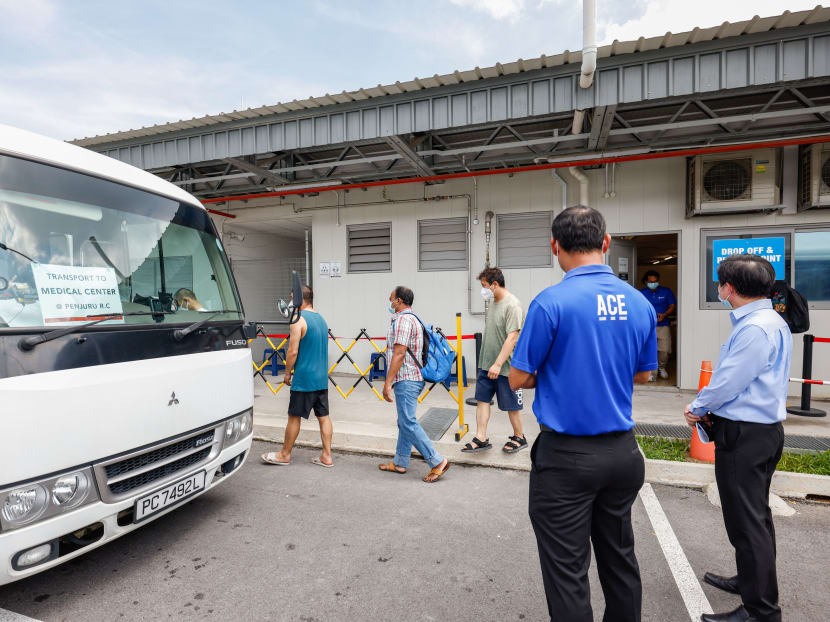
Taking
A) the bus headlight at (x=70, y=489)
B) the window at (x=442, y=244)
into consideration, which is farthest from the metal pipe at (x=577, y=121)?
the bus headlight at (x=70, y=489)

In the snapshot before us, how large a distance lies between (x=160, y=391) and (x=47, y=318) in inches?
26.9

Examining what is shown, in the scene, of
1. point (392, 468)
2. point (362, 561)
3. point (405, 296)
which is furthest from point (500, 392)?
point (362, 561)

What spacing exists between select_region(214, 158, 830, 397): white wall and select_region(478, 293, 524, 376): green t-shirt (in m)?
3.32

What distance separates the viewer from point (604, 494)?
1.85 m

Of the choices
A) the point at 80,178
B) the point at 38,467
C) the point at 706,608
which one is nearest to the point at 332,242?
the point at 80,178

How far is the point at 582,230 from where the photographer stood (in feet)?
6.11

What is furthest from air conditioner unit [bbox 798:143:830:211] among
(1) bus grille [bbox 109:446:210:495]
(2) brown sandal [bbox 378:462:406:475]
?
(1) bus grille [bbox 109:446:210:495]

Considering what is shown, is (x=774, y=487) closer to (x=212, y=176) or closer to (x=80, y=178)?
(x=80, y=178)

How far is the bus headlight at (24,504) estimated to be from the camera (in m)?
2.08

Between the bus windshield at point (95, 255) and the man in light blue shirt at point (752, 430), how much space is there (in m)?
3.33

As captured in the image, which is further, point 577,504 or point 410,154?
point 410,154

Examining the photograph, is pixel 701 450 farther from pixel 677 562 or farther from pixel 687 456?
pixel 677 562

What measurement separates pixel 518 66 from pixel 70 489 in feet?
18.9

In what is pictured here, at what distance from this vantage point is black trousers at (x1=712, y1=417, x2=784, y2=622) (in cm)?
222
